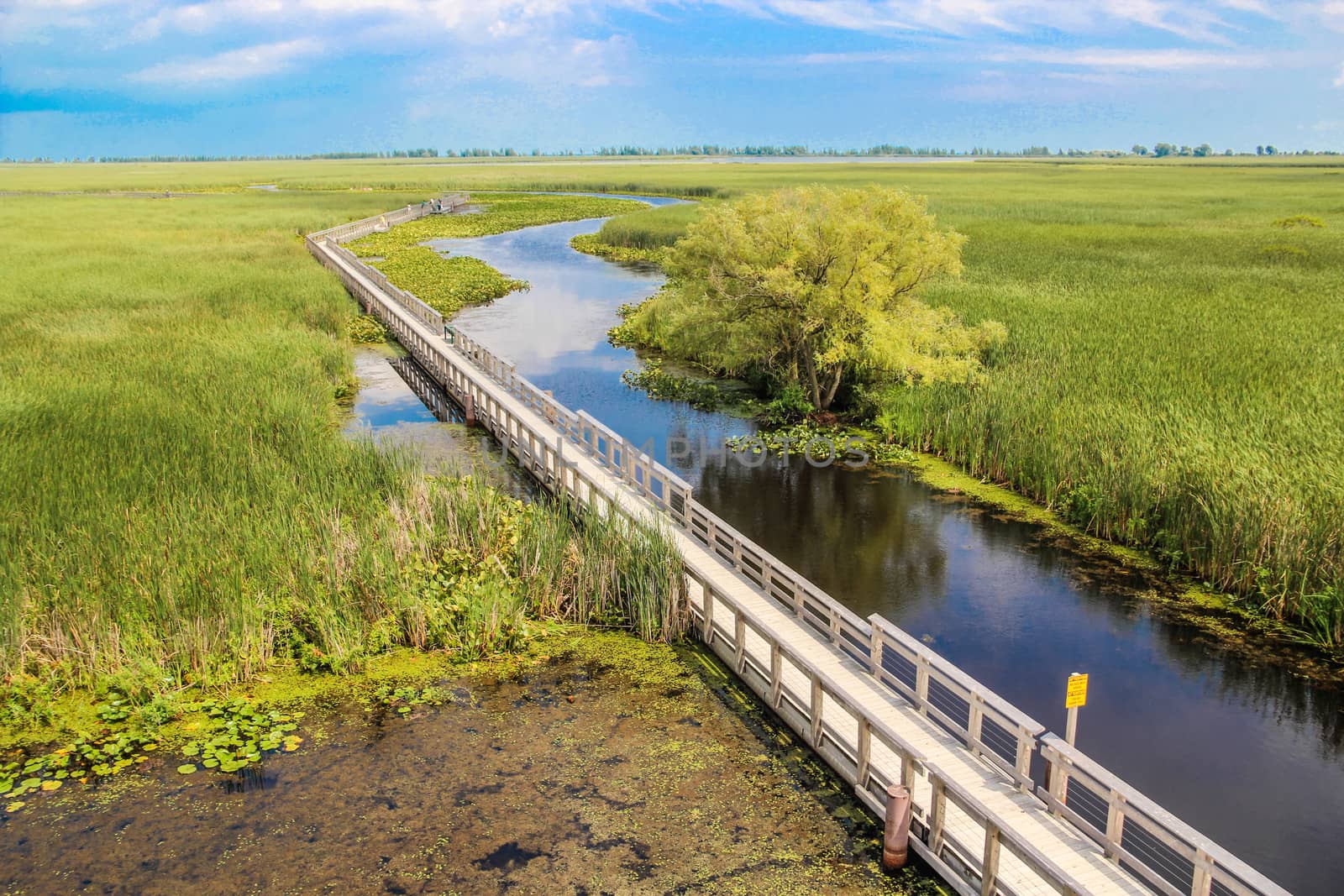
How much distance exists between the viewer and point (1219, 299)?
35.6 metres

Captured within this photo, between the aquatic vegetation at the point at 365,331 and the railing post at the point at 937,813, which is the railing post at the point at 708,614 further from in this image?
the aquatic vegetation at the point at 365,331

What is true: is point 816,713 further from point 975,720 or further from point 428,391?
point 428,391

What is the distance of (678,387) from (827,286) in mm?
6667

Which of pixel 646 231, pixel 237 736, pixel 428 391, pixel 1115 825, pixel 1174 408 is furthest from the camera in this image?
pixel 646 231

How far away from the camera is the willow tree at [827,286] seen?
2702 cm

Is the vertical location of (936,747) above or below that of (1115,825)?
below

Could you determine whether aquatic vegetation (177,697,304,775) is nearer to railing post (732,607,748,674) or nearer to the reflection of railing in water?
railing post (732,607,748,674)

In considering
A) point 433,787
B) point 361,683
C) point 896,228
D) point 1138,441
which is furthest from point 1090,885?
point 896,228

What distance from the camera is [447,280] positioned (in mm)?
53250

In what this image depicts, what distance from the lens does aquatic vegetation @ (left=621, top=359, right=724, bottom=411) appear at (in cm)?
3088

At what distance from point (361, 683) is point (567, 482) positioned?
25.7ft

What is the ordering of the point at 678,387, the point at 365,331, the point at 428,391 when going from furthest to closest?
the point at 365,331 < the point at 428,391 < the point at 678,387

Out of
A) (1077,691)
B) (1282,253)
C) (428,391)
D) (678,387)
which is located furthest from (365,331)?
(1282,253)

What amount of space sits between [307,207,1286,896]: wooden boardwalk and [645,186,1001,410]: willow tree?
10.3 metres
